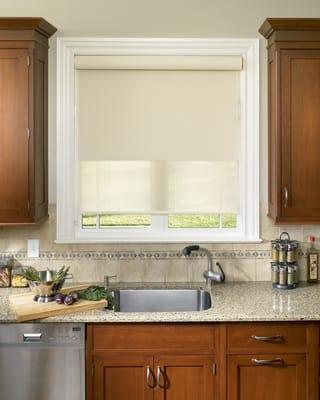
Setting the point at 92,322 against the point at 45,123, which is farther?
the point at 45,123

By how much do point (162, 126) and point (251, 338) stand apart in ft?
4.54

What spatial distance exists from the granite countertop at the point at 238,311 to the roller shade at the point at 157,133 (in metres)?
0.62

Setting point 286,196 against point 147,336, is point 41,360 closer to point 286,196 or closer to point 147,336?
point 147,336

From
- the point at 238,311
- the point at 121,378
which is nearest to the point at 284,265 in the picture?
the point at 238,311

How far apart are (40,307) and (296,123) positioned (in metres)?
1.72

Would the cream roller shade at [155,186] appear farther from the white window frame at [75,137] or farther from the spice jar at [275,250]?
the spice jar at [275,250]

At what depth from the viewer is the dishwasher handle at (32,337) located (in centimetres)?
301

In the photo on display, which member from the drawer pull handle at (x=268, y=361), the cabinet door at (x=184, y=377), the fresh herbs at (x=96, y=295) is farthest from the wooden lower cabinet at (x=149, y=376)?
the fresh herbs at (x=96, y=295)

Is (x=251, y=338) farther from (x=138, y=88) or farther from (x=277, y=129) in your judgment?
(x=138, y=88)

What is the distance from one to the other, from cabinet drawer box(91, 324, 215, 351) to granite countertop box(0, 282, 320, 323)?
0.05 meters

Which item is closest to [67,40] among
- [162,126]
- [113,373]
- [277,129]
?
[162,126]

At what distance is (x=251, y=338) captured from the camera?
10.0 feet

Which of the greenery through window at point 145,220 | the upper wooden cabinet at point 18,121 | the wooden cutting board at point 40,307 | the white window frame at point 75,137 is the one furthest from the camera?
the greenery through window at point 145,220

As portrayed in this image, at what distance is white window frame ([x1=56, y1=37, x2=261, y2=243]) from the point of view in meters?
3.67
